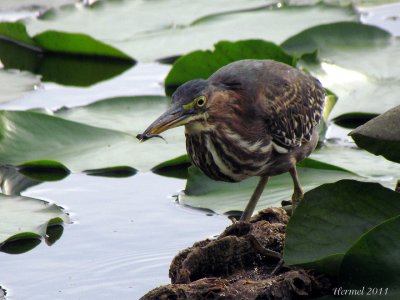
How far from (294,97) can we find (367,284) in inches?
70.1

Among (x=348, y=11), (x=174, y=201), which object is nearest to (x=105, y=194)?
(x=174, y=201)

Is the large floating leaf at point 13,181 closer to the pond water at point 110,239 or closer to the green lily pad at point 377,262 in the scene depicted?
the pond water at point 110,239

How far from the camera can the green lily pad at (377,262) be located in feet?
15.5

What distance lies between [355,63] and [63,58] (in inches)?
108

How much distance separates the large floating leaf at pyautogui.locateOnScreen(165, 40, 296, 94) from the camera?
24.7ft

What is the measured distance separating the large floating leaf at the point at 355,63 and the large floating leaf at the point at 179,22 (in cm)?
63

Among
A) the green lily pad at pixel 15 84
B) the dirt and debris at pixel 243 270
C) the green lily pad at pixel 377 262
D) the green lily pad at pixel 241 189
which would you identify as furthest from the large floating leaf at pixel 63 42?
the green lily pad at pixel 377 262

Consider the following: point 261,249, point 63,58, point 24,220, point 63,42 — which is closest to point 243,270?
point 261,249

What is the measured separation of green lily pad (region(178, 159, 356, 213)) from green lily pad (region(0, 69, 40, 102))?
7.44 ft

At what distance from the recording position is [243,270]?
5.31 meters

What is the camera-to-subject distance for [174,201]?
6730 mm

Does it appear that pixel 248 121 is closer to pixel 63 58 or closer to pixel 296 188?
pixel 296 188

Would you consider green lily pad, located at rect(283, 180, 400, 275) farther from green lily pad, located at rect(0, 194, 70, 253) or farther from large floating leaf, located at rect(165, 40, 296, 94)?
large floating leaf, located at rect(165, 40, 296, 94)

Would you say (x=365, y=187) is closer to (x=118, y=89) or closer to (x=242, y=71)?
(x=242, y=71)
